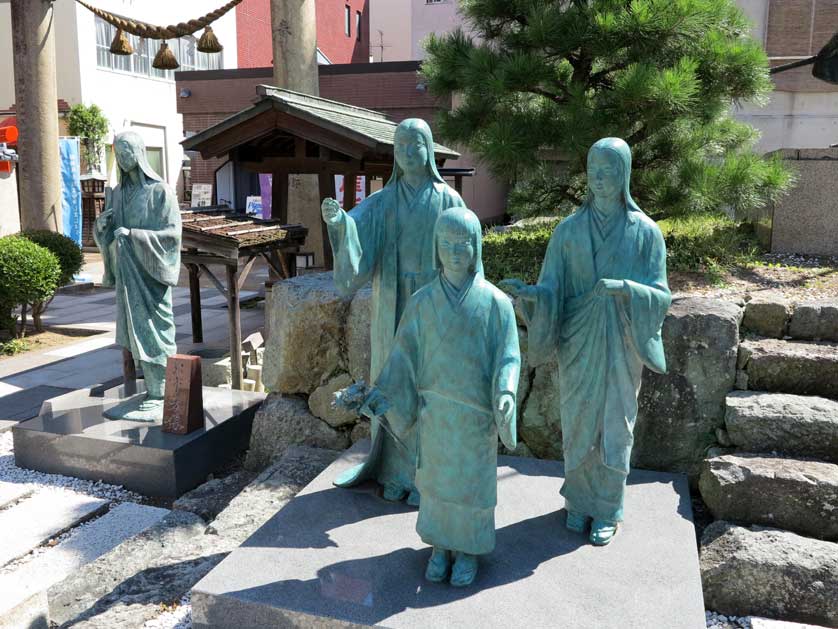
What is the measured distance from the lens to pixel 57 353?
30.6 ft

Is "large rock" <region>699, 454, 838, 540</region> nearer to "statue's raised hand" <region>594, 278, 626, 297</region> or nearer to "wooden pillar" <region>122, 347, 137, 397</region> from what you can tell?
"statue's raised hand" <region>594, 278, 626, 297</region>

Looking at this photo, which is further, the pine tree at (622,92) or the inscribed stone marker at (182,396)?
the inscribed stone marker at (182,396)

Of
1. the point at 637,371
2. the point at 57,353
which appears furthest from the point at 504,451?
the point at 57,353

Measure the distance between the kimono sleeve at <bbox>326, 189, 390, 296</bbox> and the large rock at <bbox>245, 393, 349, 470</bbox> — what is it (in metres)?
2.04

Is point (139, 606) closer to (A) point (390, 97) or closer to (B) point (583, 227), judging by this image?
(B) point (583, 227)

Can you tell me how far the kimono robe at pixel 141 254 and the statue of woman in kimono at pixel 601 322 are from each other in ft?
10.9

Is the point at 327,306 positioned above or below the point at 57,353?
above

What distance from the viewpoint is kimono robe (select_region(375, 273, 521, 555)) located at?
297 centimetres

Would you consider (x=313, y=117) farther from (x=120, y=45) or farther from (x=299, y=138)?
(x=120, y=45)

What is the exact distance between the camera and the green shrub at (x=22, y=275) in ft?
30.6

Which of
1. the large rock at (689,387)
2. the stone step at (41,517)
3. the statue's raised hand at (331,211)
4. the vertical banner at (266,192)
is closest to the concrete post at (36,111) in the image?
the vertical banner at (266,192)

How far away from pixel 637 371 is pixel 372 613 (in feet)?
5.58

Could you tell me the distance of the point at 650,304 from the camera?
328 centimetres

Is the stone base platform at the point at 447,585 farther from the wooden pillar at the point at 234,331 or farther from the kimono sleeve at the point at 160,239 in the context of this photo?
the wooden pillar at the point at 234,331
